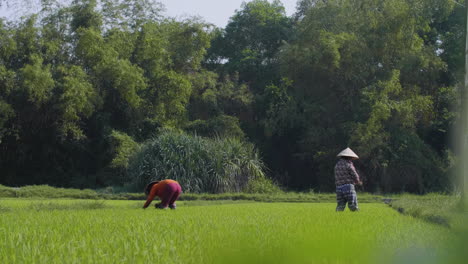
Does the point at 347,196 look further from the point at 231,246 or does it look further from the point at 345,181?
the point at 231,246

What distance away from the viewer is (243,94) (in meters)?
26.6

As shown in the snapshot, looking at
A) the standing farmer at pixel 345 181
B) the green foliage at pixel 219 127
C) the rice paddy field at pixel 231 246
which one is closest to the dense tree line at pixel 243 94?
the green foliage at pixel 219 127

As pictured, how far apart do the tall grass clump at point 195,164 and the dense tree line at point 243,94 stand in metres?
1.82

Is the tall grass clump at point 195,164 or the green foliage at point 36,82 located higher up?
the green foliage at point 36,82

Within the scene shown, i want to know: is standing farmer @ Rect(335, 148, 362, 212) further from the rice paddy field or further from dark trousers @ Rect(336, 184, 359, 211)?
the rice paddy field

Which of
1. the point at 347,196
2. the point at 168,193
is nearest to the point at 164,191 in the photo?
the point at 168,193

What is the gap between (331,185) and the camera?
76.2 feet

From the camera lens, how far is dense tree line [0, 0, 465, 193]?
21.5 meters

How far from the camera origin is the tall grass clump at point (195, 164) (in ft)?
62.1

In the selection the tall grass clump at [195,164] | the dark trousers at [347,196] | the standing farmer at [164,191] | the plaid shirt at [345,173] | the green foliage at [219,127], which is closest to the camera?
the standing farmer at [164,191]

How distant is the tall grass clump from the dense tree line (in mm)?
1822

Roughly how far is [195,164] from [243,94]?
8.18 m

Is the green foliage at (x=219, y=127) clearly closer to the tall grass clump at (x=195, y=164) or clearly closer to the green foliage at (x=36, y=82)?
the tall grass clump at (x=195, y=164)

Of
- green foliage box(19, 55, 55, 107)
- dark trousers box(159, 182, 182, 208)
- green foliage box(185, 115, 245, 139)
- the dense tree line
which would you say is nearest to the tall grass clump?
the dense tree line
